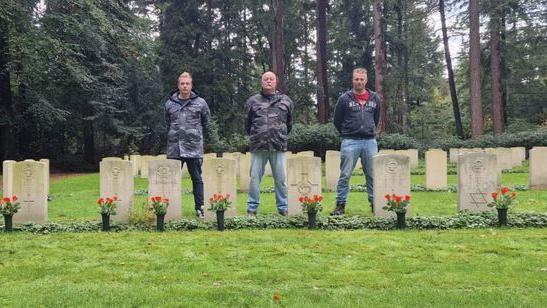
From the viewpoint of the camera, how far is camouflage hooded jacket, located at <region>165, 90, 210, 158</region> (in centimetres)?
816

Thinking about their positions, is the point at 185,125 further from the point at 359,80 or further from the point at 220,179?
the point at 359,80

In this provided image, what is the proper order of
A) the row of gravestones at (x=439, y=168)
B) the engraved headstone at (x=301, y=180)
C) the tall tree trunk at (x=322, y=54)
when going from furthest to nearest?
the tall tree trunk at (x=322, y=54)
the row of gravestones at (x=439, y=168)
the engraved headstone at (x=301, y=180)

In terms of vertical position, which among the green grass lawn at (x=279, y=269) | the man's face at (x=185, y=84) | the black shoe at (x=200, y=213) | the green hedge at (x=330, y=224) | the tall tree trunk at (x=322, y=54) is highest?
the tall tree trunk at (x=322, y=54)

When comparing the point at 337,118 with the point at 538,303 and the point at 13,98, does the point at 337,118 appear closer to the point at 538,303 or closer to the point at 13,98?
the point at 538,303

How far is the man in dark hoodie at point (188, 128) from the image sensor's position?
816 centimetres

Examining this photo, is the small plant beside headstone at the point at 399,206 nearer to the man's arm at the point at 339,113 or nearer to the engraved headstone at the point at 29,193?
the man's arm at the point at 339,113

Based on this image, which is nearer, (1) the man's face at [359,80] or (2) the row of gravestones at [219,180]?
(2) the row of gravestones at [219,180]

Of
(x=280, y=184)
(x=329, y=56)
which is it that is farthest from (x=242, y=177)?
(x=329, y=56)

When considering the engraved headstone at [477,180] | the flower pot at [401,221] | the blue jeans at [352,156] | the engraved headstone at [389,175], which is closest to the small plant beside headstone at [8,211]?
the blue jeans at [352,156]

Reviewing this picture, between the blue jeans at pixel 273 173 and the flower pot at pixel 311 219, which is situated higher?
the blue jeans at pixel 273 173

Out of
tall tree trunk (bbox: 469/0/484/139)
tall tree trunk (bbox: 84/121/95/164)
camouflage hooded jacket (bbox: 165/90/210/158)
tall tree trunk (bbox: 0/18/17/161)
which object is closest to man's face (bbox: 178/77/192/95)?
camouflage hooded jacket (bbox: 165/90/210/158)

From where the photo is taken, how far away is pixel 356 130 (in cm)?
818

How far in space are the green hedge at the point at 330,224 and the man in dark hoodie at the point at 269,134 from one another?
642 mm

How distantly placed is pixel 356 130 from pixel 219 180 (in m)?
2.20
